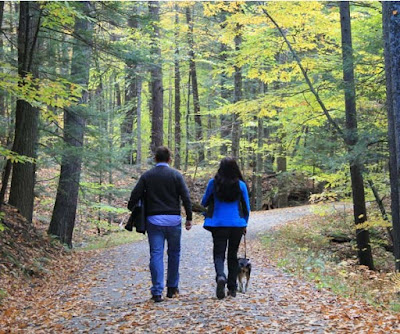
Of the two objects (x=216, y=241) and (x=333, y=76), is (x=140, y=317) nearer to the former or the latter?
(x=216, y=241)

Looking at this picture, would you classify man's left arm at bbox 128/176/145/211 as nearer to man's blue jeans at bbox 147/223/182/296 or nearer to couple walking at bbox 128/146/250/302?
couple walking at bbox 128/146/250/302

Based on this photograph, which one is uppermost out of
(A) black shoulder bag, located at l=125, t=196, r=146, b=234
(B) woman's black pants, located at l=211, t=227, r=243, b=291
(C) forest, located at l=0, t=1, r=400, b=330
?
(C) forest, located at l=0, t=1, r=400, b=330

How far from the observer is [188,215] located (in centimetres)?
644

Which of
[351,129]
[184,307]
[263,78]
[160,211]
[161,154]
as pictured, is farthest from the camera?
[263,78]

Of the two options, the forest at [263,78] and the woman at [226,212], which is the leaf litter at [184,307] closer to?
the woman at [226,212]

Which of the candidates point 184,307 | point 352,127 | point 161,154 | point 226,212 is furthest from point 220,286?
point 352,127

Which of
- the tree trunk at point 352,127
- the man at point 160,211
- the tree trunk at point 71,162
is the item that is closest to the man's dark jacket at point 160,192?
the man at point 160,211

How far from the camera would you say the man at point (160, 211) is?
6.30m

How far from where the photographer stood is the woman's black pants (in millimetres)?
6273

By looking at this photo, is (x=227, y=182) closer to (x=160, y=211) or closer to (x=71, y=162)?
(x=160, y=211)

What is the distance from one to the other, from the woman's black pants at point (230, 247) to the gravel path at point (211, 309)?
0.35 metres

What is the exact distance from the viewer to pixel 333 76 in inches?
536

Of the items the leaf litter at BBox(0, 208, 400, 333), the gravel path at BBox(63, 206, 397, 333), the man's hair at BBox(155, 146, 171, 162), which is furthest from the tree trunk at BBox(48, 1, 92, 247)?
the man's hair at BBox(155, 146, 171, 162)

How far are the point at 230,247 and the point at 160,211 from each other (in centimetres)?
112
